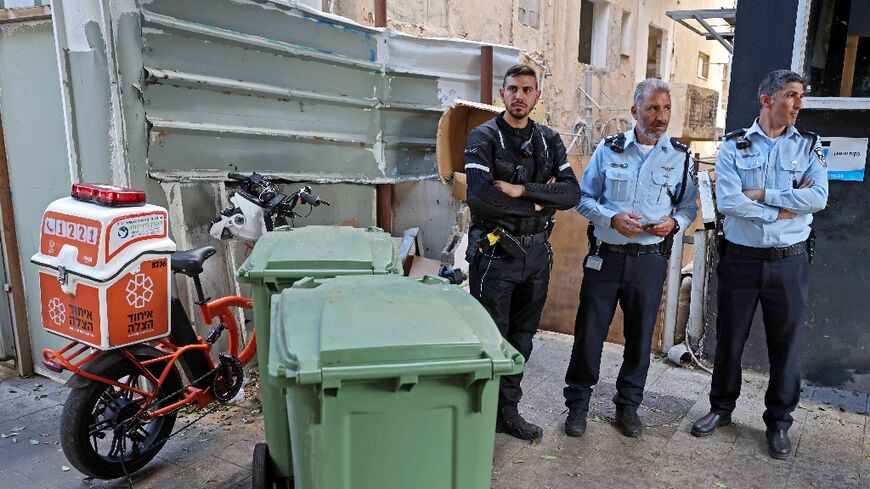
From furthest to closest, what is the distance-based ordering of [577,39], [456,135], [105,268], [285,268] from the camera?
[577,39] → [456,135] → [105,268] → [285,268]

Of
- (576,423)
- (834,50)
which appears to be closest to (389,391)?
(576,423)

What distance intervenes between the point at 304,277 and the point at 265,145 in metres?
2.41

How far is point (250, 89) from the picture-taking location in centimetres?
441

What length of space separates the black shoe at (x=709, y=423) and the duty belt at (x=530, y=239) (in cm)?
150

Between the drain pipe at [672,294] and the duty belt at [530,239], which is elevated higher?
the duty belt at [530,239]

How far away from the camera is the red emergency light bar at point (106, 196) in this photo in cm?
297

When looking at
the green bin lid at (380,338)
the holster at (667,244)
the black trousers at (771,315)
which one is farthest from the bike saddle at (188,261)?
the black trousers at (771,315)

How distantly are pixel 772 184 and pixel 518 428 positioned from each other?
199 cm

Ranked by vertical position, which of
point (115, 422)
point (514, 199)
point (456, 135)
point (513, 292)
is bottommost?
point (115, 422)

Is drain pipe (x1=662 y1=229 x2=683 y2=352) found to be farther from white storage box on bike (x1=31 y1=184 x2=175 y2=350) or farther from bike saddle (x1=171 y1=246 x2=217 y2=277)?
white storage box on bike (x1=31 y1=184 x2=175 y2=350)

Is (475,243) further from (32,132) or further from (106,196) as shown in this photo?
(32,132)

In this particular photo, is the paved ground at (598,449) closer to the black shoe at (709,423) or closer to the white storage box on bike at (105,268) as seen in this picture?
the black shoe at (709,423)

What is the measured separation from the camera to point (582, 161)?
6297mm

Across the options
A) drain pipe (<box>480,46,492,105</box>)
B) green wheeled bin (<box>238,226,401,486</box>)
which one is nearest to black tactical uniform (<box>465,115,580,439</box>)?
green wheeled bin (<box>238,226,401,486</box>)
